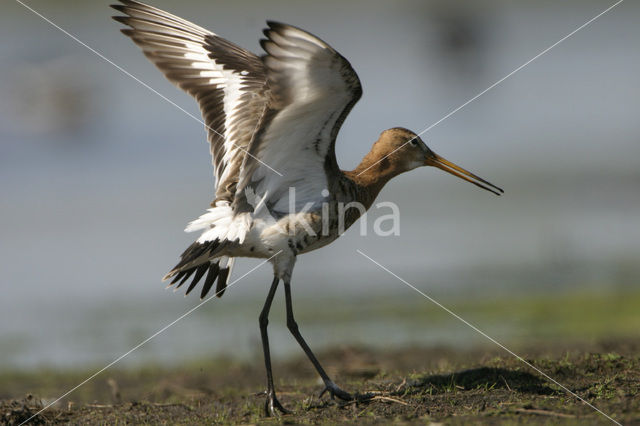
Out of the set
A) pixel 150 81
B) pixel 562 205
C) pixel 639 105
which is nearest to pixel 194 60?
pixel 562 205

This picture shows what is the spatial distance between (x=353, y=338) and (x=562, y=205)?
16.8 ft

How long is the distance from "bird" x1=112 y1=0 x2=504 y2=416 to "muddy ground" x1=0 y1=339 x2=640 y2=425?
0.43 metres

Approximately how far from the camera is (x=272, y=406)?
17.6 ft

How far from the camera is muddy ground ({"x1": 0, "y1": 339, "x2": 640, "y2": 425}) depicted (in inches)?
187

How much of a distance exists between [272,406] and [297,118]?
1.91 metres

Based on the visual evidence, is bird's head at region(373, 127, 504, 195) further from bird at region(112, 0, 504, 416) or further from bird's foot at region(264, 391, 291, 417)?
bird's foot at region(264, 391, 291, 417)

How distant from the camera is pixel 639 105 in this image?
15578mm

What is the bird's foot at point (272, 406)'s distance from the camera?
5316 mm

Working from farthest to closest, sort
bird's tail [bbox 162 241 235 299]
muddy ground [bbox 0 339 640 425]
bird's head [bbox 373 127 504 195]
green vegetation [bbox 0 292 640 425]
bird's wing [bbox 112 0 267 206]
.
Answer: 1. bird's head [bbox 373 127 504 195]
2. bird's wing [bbox 112 0 267 206]
3. bird's tail [bbox 162 241 235 299]
4. green vegetation [bbox 0 292 640 425]
5. muddy ground [bbox 0 339 640 425]

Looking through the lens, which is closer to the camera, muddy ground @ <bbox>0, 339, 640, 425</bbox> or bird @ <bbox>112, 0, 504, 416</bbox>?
muddy ground @ <bbox>0, 339, 640, 425</bbox>

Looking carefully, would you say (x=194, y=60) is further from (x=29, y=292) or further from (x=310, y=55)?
(x=29, y=292)

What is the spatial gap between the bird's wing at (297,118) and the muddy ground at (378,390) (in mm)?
1486
